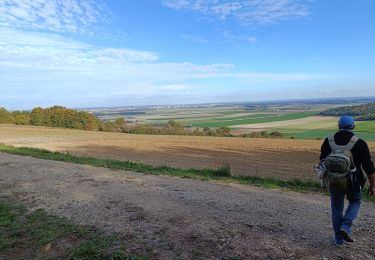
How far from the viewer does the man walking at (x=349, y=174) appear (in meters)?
4.72

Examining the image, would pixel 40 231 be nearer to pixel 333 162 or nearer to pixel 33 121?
pixel 333 162

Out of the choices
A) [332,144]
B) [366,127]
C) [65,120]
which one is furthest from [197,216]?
[65,120]

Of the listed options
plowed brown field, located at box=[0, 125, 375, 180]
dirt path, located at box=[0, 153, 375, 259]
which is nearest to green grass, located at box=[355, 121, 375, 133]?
plowed brown field, located at box=[0, 125, 375, 180]

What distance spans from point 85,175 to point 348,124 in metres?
9.05

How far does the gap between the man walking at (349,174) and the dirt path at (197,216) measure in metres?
0.36

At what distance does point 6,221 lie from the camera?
22.0 ft

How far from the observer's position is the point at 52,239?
5688mm

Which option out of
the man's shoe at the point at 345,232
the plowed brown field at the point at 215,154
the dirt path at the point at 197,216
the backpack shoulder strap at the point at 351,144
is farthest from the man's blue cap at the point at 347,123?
the plowed brown field at the point at 215,154

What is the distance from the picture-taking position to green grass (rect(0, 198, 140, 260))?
512 centimetres

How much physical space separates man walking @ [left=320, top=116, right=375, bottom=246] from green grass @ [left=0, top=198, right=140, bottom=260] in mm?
3025

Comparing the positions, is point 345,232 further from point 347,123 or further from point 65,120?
point 65,120

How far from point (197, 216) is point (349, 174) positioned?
292 centimetres

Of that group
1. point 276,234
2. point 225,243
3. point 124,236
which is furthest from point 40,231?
point 276,234

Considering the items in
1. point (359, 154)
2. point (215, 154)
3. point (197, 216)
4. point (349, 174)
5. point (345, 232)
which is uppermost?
point (359, 154)
